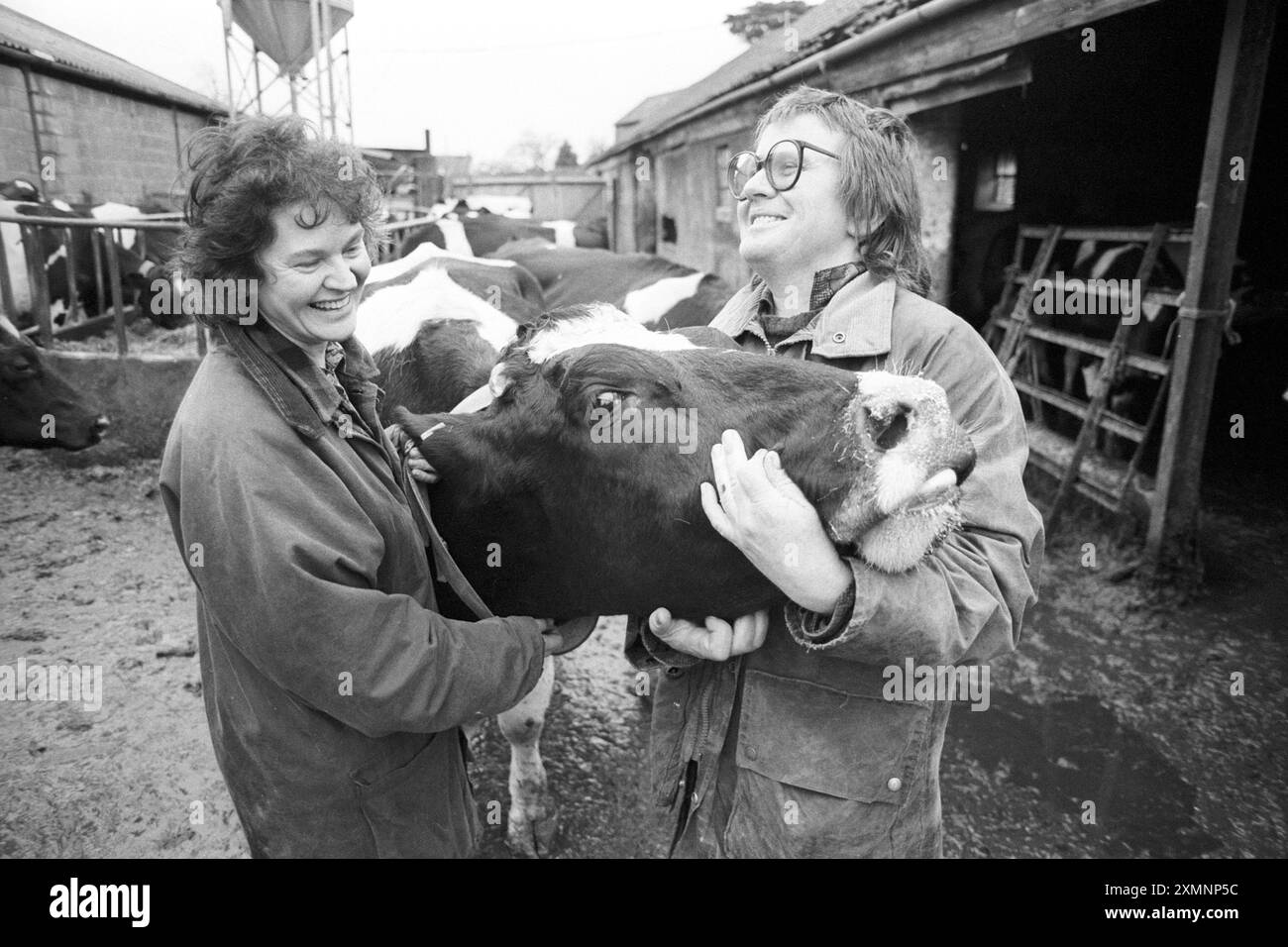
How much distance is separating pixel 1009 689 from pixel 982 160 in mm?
5670

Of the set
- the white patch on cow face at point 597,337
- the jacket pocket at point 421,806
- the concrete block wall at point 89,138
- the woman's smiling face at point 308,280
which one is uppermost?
the concrete block wall at point 89,138

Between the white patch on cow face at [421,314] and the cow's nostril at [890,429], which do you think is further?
the white patch on cow face at [421,314]

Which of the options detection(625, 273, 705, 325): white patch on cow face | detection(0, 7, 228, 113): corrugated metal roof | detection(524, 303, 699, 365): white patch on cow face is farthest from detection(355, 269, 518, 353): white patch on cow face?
detection(0, 7, 228, 113): corrugated metal roof

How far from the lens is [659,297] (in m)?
5.92

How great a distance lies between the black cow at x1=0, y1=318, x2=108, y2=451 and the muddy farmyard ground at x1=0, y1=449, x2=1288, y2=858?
96 centimetres

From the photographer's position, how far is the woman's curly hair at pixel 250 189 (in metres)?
1.50

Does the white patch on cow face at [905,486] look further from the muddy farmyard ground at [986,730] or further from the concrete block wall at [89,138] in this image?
the concrete block wall at [89,138]

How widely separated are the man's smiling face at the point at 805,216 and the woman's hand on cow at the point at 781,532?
58cm

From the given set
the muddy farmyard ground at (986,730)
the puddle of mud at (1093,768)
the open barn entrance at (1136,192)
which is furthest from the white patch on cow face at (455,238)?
the puddle of mud at (1093,768)

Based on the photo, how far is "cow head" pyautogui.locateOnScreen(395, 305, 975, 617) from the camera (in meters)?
1.31

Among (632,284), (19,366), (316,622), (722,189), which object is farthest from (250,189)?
(722,189)

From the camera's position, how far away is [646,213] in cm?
1859

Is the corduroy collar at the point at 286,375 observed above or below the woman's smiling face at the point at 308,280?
below

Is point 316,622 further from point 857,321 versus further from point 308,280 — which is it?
point 857,321
